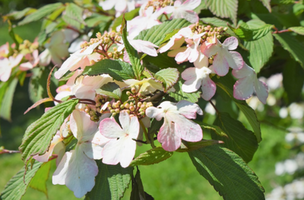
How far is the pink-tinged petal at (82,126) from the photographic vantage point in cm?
52

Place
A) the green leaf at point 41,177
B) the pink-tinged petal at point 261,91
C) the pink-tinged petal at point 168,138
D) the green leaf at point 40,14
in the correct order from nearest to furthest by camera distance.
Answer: the pink-tinged petal at point 168,138 → the pink-tinged petal at point 261,91 → the green leaf at point 41,177 → the green leaf at point 40,14

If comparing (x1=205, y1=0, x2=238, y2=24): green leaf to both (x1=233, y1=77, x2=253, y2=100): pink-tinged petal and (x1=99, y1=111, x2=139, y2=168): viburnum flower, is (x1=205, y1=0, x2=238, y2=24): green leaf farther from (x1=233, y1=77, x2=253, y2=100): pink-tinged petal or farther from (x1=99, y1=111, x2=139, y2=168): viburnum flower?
(x1=99, y1=111, x2=139, y2=168): viburnum flower

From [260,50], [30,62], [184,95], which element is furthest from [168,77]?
[30,62]

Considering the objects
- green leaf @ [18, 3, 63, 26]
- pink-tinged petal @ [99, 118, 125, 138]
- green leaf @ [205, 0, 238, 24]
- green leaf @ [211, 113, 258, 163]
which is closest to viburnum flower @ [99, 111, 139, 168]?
pink-tinged petal @ [99, 118, 125, 138]

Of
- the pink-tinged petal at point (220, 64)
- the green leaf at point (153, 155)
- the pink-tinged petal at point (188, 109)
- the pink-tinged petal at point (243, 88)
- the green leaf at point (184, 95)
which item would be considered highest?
the pink-tinged petal at point (220, 64)

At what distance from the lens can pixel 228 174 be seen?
53cm

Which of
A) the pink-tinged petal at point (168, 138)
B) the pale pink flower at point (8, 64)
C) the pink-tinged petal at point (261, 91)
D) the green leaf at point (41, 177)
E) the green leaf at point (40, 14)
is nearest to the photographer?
the pink-tinged petal at point (168, 138)

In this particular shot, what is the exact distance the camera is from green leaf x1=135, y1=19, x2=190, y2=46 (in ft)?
1.98

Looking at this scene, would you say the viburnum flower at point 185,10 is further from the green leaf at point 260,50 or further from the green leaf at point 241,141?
the green leaf at point 241,141

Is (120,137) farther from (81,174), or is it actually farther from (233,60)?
(233,60)

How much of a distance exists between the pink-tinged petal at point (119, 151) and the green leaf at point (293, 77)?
679 millimetres

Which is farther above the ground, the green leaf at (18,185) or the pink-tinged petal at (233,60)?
the pink-tinged petal at (233,60)

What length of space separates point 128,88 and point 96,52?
0.10 meters

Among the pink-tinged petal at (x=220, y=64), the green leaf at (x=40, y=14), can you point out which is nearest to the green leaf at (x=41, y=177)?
the pink-tinged petal at (x=220, y=64)
